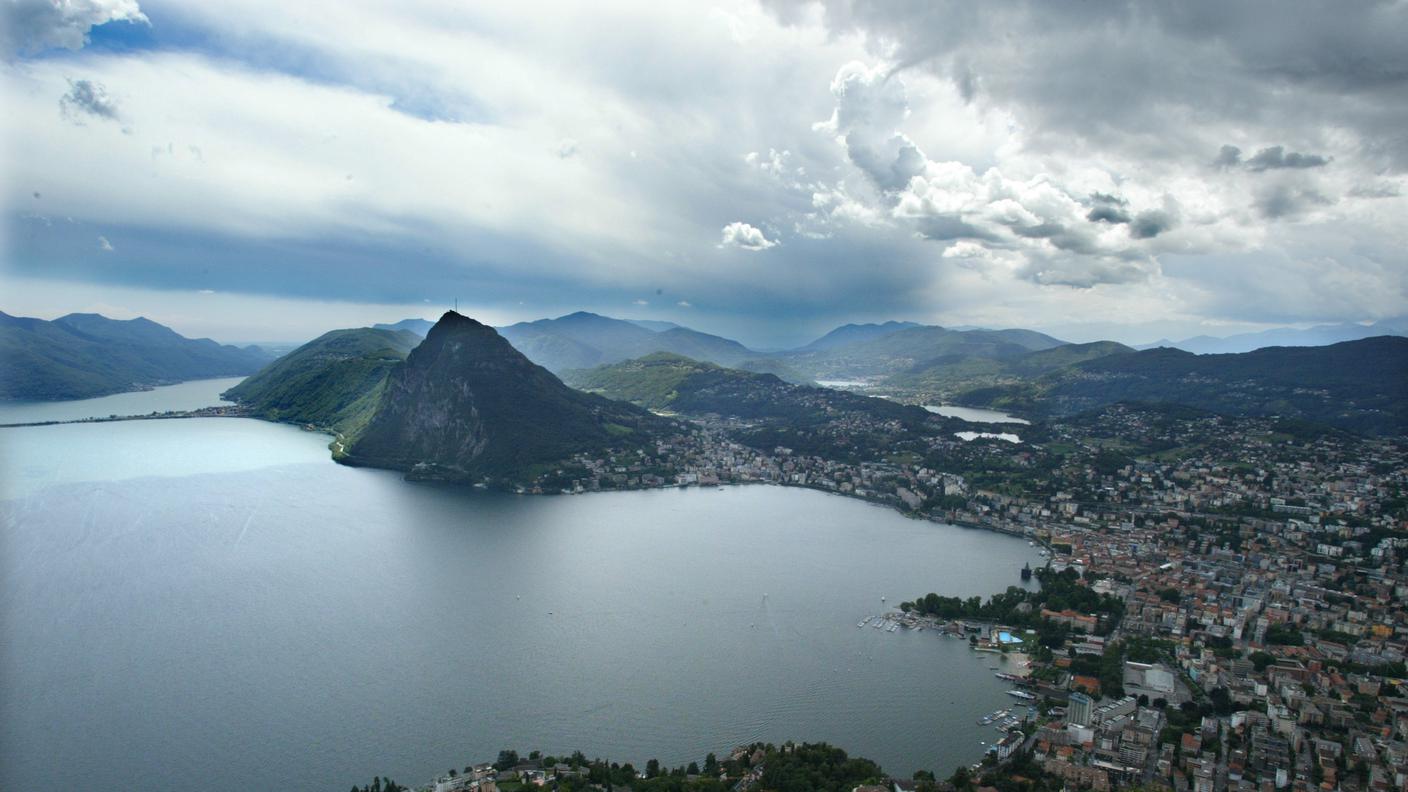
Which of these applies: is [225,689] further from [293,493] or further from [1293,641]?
[1293,641]

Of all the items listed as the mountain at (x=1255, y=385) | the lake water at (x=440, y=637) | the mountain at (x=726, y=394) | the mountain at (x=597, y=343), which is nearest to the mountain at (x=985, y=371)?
the mountain at (x=1255, y=385)

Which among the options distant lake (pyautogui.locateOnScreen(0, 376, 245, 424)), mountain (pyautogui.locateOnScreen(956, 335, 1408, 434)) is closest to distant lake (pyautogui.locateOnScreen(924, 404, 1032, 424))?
mountain (pyautogui.locateOnScreen(956, 335, 1408, 434))

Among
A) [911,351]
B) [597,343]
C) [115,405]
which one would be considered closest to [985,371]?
[911,351]

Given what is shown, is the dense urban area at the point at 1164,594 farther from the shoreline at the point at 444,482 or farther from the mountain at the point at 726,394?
the mountain at the point at 726,394

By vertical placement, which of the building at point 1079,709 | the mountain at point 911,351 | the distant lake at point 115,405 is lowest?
the building at point 1079,709

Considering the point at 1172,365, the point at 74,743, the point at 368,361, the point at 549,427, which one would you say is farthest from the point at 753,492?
the point at 1172,365
